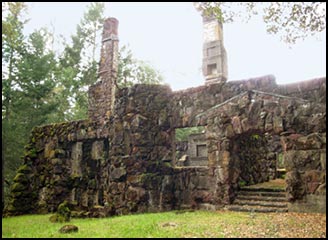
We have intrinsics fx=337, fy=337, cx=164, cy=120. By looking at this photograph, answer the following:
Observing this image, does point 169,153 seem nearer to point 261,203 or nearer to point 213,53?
point 261,203

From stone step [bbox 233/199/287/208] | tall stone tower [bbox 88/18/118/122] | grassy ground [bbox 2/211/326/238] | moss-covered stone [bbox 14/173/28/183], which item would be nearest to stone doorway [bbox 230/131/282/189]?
stone step [bbox 233/199/287/208]

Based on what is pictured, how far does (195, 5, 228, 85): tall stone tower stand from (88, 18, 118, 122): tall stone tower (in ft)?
13.3

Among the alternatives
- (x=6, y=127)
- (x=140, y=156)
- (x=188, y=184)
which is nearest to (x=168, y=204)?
(x=188, y=184)

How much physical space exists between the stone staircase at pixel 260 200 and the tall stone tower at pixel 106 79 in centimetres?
642

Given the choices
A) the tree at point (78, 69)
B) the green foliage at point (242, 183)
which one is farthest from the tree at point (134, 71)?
the green foliage at point (242, 183)

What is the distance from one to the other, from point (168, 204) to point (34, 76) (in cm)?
1295

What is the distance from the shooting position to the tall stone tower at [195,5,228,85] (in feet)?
48.2

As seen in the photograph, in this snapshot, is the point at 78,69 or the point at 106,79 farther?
the point at 78,69

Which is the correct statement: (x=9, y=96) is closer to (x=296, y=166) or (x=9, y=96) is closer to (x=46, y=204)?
(x=46, y=204)

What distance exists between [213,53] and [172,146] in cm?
569

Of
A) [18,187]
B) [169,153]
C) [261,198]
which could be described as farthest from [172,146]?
[18,187]

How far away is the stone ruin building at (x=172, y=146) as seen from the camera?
27.0 ft

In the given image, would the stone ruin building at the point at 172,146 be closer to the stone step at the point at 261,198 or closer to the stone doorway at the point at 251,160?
the stone doorway at the point at 251,160

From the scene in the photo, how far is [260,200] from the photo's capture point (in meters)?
9.10
